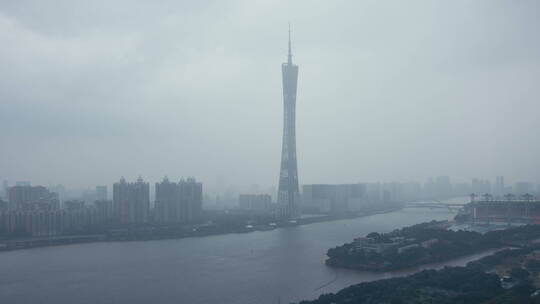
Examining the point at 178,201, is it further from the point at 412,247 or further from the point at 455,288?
the point at 455,288

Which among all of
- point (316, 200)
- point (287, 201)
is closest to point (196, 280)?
point (287, 201)

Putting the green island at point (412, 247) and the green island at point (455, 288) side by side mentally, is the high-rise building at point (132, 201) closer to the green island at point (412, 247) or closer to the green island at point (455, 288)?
the green island at point (412, 247)

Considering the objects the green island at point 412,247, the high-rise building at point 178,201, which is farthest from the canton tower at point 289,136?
the green island at point 412,247

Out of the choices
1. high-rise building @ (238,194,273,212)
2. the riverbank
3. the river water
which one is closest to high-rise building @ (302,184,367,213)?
high-rise building @ (238,194,273,212)

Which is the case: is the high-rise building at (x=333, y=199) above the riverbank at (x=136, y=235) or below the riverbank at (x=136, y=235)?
above

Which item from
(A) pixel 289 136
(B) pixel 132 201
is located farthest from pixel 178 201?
(A) pixel 289 136
